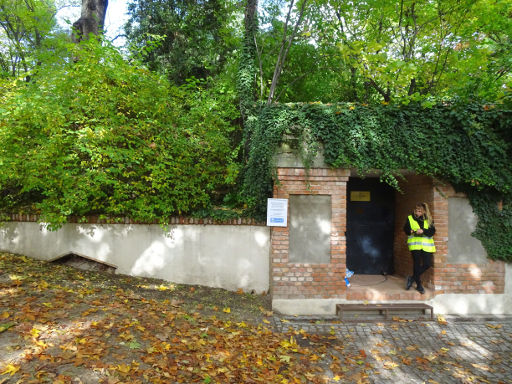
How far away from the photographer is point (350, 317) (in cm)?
622

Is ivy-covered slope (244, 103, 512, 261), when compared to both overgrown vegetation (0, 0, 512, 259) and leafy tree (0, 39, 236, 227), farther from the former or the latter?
leafy tree (0, 39, 236, 227)

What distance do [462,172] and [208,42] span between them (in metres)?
9.30

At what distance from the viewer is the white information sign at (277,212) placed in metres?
6.34

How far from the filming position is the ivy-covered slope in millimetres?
6293

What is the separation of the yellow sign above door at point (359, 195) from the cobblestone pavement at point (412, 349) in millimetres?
3150

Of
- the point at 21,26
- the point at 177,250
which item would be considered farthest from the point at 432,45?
the point at 21,26

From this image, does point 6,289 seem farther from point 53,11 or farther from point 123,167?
point 53,11

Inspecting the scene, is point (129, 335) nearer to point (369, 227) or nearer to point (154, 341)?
point (154, 341)

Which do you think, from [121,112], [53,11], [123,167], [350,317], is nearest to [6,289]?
[123,167]

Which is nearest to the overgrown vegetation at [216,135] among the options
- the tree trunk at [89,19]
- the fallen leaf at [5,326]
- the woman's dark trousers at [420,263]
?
the woman's dark trousers at [420,263]

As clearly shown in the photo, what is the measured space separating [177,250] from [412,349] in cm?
470

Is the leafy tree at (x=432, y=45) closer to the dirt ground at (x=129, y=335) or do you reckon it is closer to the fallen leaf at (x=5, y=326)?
the dirt ground at (x=129, y=335)

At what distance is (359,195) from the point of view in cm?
831

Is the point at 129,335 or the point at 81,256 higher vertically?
the point at 81,256
